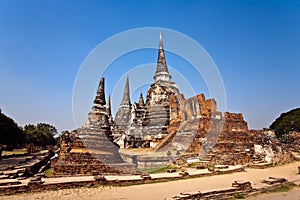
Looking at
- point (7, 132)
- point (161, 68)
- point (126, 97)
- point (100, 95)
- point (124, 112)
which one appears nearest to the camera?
point (100, 95)

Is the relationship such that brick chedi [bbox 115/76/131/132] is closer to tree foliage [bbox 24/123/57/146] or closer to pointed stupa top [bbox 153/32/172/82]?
pointed stupa top [bbox 153/32/172/82]

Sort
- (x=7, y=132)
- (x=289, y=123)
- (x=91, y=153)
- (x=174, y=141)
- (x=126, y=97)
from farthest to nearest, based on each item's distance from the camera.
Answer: (x=289, y=123), (x=126, y=97), (x=7, y=132), (x=174, y=141), (x=91, y=153)

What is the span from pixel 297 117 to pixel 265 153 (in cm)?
4188

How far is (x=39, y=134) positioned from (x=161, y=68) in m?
32.6

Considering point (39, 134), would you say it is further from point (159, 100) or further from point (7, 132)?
point (159, 100)

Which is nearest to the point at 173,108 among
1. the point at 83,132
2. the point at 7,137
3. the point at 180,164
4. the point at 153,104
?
the point at 153,104

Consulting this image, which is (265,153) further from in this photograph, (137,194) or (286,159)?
(137,194)

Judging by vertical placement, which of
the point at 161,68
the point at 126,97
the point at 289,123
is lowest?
the point at 289,123

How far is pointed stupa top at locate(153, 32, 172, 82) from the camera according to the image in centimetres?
3281

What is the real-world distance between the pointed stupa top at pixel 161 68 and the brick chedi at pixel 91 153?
60.4 ft

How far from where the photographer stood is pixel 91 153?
41.4 feet

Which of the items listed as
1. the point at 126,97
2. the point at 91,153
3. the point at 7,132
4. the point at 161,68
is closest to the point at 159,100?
the point at 161,68

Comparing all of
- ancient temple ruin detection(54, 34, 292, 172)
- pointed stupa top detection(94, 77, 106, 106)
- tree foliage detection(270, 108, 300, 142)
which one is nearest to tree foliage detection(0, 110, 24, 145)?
ancient temple ruin detection(54, 34, 292, 172)

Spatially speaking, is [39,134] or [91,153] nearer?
[91,153]
